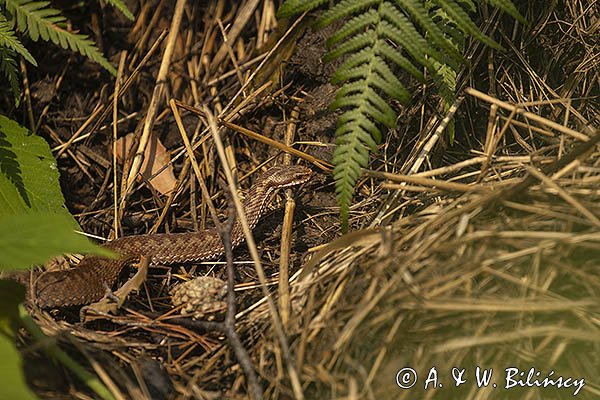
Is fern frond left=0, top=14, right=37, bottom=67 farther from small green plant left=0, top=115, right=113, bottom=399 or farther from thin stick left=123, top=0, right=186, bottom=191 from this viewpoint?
thin stick left=123, top=0, right=186, bottom=191

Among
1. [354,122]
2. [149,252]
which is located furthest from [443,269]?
[149,252]

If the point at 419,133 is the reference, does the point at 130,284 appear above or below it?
→ below

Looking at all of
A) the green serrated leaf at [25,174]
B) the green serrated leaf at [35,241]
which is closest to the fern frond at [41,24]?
the green serrated leaf at [25,174]

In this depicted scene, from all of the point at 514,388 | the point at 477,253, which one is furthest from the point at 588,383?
the point at 477,253

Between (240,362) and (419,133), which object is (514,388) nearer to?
(240,362)

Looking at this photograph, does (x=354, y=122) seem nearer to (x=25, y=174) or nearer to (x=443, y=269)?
(x=443, y=269)

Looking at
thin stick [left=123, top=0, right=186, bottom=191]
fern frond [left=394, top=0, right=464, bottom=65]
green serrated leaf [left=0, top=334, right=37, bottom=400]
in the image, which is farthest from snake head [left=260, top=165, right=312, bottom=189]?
green serrated leaf [left=0, top=334, right=37, bottom=400]
